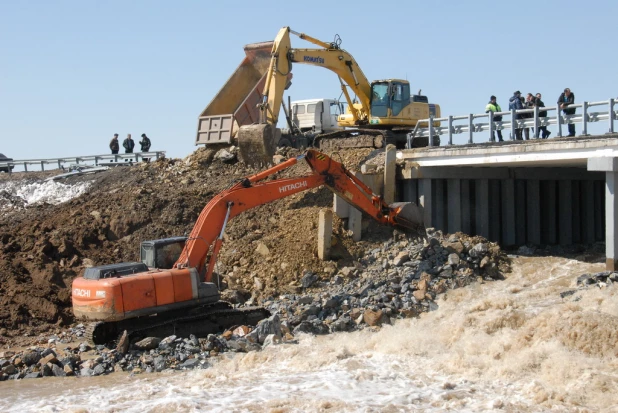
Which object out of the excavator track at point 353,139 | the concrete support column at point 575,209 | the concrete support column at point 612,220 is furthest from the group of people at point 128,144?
the concrete support column at point 612,220

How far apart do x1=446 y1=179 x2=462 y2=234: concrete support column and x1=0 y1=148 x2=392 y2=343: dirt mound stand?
8.12 feet

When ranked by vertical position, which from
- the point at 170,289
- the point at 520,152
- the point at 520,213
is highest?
the point at 520,152

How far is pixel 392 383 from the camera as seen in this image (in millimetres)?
13492

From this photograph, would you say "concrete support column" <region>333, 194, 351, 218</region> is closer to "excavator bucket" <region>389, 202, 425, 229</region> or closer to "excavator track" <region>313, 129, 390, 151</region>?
"excavator bucket" <region>389, 202, 425, 229</region>

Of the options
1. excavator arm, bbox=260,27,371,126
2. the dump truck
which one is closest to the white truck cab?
the dump truck

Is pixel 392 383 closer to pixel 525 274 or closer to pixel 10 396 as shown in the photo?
pixel 10 396

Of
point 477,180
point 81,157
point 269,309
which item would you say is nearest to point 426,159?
point 477,180

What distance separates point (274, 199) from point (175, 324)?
4206mm

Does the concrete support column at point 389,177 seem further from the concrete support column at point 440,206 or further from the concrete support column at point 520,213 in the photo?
the concrete support column at point 520,213

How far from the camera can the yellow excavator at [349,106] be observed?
24734 mm

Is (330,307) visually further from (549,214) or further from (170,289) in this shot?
(549,214)

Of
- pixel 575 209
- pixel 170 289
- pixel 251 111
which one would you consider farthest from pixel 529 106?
pixel 170 289

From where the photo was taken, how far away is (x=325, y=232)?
2062 cm

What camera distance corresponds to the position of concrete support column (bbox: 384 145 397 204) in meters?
23.3
